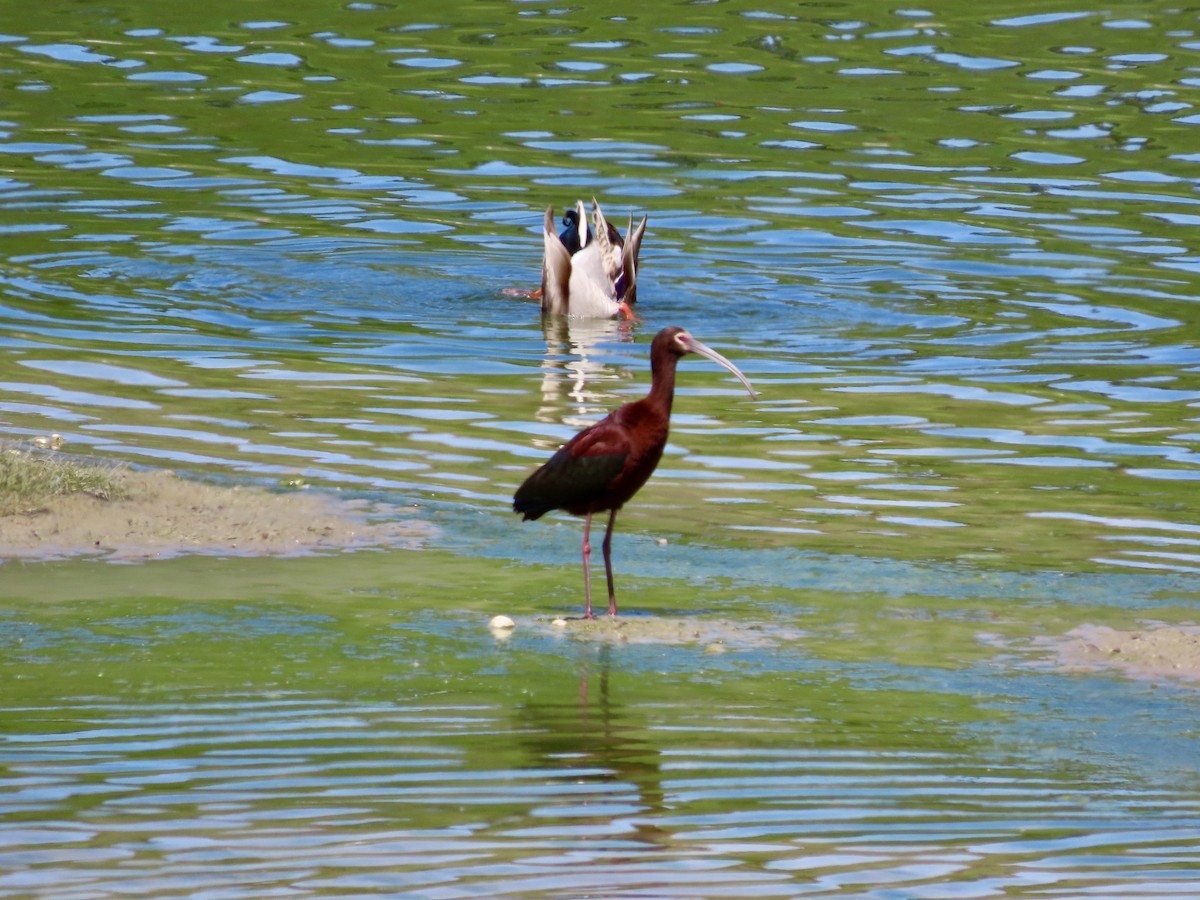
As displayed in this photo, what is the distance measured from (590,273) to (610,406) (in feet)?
12.9

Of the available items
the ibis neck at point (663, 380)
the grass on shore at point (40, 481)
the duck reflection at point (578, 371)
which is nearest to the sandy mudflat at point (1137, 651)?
the ibis neck at point (663, 380)

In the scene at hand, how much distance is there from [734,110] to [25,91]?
321 inches

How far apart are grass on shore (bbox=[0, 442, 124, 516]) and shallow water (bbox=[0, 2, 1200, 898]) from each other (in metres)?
0.71

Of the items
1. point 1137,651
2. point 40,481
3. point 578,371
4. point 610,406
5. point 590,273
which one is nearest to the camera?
point 1137,651

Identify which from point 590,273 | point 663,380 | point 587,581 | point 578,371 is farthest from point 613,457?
point 590,273

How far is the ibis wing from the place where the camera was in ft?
28.9

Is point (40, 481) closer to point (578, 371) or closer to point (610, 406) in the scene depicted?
point (610, 406)

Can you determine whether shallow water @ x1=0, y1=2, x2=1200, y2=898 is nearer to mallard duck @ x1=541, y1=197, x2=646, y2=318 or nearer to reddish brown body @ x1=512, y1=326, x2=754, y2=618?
mallard duck @ x1=541, y1=197, x2=646, y2=318

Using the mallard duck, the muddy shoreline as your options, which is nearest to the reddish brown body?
the muddy shoreline

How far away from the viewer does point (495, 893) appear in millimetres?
5734

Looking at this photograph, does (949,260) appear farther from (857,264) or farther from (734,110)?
(734,110)

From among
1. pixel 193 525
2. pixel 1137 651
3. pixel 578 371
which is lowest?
pixel 1137 651

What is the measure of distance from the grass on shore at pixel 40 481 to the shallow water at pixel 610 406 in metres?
0.71

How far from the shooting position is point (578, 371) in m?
15.0
